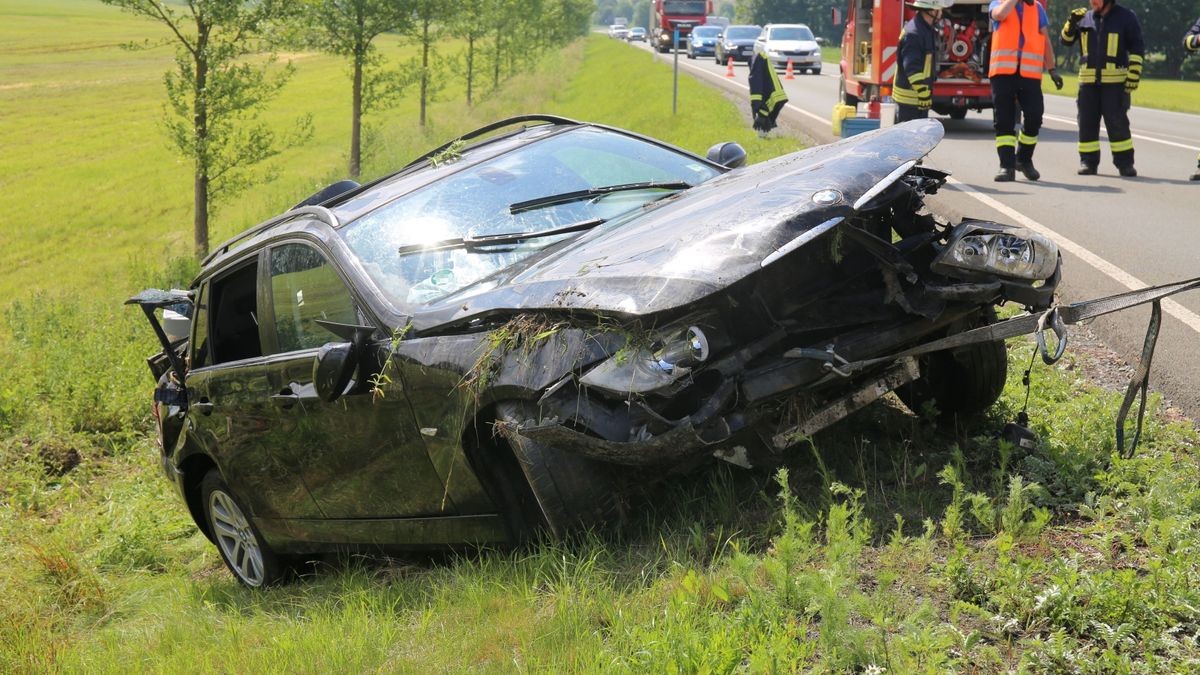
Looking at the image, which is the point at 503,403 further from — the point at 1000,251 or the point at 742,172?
the point at 742,172

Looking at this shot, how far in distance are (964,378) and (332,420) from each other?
8.09ft

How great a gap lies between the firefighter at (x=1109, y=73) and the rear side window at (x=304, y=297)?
9.29 m

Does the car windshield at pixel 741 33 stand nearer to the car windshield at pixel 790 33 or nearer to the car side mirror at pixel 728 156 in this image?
the car windshield at pixel 790 33

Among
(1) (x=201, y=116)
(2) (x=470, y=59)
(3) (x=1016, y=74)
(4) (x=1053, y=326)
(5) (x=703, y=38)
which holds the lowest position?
(1) (x=201, y=116)

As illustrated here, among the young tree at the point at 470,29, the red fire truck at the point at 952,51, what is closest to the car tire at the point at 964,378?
the red fire truck at the point at 952,51

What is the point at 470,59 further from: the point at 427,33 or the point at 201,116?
the point at 201,116

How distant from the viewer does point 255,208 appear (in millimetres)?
Answer: 25094

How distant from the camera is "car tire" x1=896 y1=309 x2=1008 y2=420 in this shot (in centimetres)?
446

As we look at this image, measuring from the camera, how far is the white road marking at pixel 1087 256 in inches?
239

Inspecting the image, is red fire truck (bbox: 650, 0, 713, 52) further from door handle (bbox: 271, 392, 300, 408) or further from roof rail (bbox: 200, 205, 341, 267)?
door handle (bbox: 271, 392, 300, 408)

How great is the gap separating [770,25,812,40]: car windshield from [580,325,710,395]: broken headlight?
122 feet

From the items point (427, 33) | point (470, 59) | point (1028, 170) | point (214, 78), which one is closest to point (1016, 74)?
point (1028, 170)

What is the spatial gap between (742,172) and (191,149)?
12379mm

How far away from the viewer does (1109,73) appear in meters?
11.5
